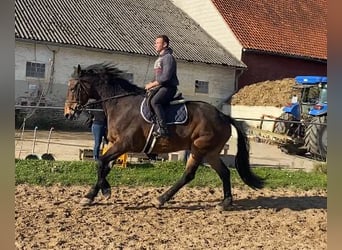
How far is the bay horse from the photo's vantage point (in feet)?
21.9

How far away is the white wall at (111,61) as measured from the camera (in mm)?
20484

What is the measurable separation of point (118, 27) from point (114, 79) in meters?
18.5

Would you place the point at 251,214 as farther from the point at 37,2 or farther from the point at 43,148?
the point at 37,2

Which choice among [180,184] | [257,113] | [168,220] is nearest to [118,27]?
[257,113]

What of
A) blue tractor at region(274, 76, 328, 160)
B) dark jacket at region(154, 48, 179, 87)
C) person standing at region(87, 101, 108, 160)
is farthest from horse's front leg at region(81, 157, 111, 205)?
blue tractor at region(274, 76, 328, 160)

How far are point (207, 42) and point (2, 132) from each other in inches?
1034

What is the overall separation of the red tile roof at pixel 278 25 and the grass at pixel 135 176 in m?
17.1

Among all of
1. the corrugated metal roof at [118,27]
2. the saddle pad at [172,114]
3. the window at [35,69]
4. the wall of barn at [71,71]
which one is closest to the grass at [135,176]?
the saddle pad at [172,114]

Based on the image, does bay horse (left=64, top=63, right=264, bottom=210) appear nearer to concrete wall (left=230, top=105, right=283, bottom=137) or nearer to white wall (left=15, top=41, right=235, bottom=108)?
concrete wall (left=230, top=105, right=283, bottom=137)

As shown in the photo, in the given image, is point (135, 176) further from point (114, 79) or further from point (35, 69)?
point (35, 69)

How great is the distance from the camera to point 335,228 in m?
1.48

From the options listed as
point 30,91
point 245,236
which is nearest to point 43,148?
point 30,91

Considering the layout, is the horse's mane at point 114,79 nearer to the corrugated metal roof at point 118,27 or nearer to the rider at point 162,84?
the rider at point 162,84

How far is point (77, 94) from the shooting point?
23.0 feet
